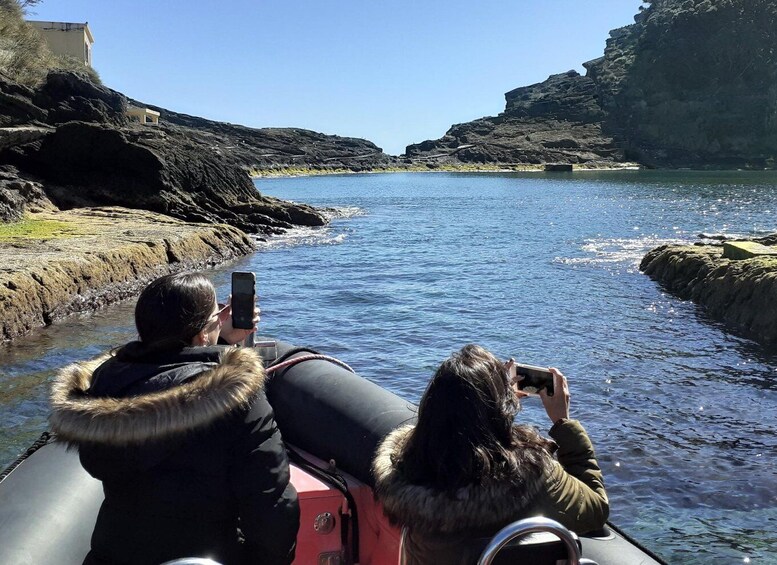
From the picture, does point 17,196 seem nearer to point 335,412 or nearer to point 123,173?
point 123,173

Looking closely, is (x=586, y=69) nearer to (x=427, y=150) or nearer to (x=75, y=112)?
(x=427, y=150)

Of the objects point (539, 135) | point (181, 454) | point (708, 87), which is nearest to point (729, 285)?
point (181, 454)

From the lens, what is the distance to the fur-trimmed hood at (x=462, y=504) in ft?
6.99

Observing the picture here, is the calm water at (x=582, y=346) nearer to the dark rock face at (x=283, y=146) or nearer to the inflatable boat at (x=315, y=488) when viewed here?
the inflatable boat at (x=315, y=488)

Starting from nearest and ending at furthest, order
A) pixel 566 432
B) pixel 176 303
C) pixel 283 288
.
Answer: pixel 176 303, pixel 566 432, pixel 283 288

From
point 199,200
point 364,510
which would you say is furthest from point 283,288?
point 364,510

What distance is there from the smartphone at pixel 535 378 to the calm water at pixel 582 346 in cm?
297

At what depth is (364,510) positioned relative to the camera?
136 inches

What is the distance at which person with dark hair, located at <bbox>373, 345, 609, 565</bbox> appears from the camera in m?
2.14

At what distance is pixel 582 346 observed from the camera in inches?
428

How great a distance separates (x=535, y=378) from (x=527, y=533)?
847mm

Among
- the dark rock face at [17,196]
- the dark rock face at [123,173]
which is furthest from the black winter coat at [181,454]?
the dark rock face at [123,173]

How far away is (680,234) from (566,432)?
84.0ft

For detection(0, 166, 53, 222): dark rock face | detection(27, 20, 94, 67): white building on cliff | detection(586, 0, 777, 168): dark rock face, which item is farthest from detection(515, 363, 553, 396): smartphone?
detection(586, 0, 777, 168): dark rock face
